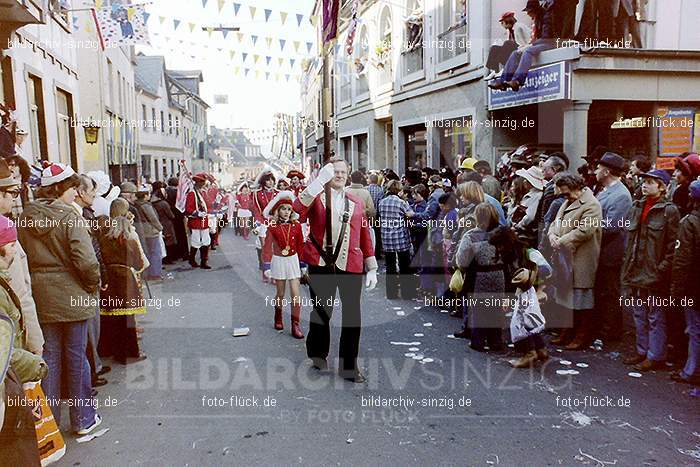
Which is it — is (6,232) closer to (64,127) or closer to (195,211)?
(195,211)

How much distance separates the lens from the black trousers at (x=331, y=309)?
212 inches

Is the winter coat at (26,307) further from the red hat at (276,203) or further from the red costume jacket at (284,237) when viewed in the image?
the red hat at (276,203)

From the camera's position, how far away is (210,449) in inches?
159

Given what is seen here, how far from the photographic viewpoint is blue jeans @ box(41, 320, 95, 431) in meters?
4.21

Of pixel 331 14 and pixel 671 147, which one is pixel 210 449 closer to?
pixel 331 14

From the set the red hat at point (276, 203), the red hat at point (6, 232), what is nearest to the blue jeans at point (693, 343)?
the red hat at point (276, 203)

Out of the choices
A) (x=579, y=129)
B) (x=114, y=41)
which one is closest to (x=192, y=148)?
(x=114, y=41)

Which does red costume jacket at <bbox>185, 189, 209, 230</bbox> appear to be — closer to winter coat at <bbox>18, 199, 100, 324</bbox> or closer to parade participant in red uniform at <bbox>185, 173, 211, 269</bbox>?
parade participant in red uniform at <bbox>185, 173, 211, 269</bbox>

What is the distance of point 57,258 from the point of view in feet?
13.6

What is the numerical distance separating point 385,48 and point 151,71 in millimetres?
21342

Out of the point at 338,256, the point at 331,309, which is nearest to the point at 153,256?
the point at 331,309

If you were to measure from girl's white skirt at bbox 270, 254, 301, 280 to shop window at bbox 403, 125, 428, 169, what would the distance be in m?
9.93

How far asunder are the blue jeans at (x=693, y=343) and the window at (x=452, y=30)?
374 inches

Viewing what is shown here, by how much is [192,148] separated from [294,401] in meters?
43.9
